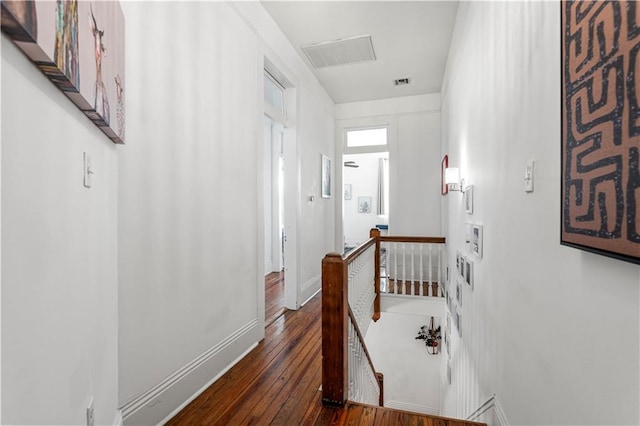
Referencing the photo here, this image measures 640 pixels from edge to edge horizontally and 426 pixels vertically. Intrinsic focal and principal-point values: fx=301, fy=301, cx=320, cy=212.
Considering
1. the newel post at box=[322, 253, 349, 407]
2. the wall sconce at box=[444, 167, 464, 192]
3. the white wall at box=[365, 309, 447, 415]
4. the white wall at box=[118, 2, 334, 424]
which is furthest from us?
the white wall at box=[365, 309, 447, 415]

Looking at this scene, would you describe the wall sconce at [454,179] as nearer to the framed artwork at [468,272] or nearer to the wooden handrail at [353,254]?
the framed artwork at [468,272]

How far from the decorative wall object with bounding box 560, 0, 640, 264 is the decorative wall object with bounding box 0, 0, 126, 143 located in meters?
1.28

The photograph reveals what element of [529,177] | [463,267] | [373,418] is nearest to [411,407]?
[463,267]

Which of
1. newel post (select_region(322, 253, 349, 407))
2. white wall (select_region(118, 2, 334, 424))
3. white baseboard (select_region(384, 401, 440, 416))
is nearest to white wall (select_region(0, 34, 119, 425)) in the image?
white wall (select_region(118, 2, 334, 424))

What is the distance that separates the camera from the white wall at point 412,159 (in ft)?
17.4

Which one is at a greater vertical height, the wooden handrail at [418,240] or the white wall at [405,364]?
the wooden handrail at [418,240]

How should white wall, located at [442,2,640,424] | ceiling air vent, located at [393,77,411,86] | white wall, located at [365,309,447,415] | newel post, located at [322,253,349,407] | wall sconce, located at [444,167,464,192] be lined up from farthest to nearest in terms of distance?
white wall, located at [365,309,447,415] → ceiling air vent, located at [393,77,411,86] → wall sconce, located at [444,167,464,192] → newel post, located at [322,253,349,407] → white wall, located at [442,2,640,424]

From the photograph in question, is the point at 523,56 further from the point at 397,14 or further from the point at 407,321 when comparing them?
the point at 407,321

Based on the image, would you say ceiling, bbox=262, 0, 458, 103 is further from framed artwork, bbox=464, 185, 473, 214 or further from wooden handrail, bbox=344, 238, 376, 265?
wooden handrail, bbox=344, 238, 376, 265

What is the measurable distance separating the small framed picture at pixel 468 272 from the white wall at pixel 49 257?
250cm

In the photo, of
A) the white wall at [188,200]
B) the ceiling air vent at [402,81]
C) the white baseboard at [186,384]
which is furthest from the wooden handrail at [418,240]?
the white baseboard at [186,384]

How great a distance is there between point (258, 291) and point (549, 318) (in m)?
2.26

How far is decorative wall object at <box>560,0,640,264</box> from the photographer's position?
681 mm

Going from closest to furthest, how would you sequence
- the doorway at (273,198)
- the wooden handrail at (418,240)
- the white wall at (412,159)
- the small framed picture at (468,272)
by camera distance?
1. the small framed picture at (468,272)
2. the wooden handrail at (418,240)
3. the white wall at (412,159)
4. the doorway at (273,198)
